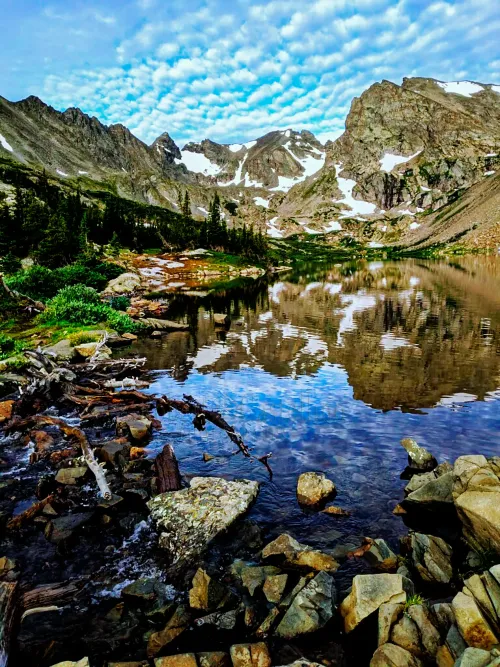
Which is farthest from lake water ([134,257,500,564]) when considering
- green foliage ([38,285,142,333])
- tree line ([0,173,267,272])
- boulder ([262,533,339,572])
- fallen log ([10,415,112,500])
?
tree line ([0,173,267,272])

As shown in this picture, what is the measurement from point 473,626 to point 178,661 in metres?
5.06

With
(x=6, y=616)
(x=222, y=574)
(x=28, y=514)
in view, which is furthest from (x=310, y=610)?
(x=28, y=514)

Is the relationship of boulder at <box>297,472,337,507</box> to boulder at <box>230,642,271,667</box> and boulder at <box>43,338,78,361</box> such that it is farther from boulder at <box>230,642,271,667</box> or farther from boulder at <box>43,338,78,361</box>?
boulder at <box>43,338,78,361</box>

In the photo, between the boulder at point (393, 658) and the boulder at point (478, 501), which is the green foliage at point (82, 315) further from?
the boulder at point (393, 658)

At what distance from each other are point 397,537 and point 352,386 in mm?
13737

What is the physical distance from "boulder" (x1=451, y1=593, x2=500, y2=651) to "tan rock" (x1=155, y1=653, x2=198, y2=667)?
4615 mm

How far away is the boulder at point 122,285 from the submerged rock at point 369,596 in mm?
65628

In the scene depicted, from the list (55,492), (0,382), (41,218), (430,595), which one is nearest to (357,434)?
(430,595)

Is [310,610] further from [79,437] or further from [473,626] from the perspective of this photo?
[79,437]

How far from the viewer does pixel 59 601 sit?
8.66 metres

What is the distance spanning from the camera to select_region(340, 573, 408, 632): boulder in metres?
7.87

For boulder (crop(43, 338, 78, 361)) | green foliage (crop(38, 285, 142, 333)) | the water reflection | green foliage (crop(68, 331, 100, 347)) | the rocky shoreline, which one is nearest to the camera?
the rocky shoreline

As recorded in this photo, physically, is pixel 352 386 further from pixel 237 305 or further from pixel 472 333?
pixel 237 305

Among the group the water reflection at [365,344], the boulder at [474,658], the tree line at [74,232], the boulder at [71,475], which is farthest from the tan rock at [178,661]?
the tree line at [74,232]
